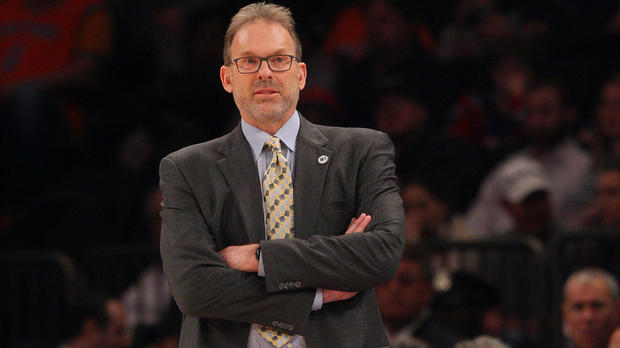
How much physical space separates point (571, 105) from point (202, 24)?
10.4 ft

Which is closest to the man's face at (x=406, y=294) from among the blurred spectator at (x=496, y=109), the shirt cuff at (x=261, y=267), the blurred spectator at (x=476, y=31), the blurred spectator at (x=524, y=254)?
the blurred spectator at (x=524, y=254)

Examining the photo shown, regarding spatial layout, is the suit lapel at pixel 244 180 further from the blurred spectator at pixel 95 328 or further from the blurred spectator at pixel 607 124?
the blurred spectator at pixel 607 124

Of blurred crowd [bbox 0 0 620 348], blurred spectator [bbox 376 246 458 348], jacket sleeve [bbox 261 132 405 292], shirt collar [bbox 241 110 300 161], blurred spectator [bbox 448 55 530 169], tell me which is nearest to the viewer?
jacket sleeve [bbox 261 132 405 292]

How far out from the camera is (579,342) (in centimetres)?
560

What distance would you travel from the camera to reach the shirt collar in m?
3.35

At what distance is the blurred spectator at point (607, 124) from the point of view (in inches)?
269

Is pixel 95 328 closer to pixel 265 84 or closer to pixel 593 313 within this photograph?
pixel 593 313

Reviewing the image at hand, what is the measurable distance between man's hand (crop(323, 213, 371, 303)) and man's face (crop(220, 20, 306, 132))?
39 cm

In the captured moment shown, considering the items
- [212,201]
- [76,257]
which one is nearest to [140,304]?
[76,257]

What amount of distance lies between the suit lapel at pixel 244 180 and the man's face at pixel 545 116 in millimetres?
4055

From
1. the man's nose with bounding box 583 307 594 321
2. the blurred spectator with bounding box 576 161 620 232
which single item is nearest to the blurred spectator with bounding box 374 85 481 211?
the blurred spectator with bounding box 576 161 620 232

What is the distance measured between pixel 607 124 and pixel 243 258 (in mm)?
4280

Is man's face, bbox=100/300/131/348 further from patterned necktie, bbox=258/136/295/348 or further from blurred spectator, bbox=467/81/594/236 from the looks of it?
patterned necktie, bbox=258/136/295/348

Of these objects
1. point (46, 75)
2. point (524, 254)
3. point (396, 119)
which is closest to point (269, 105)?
point (524, 254)
